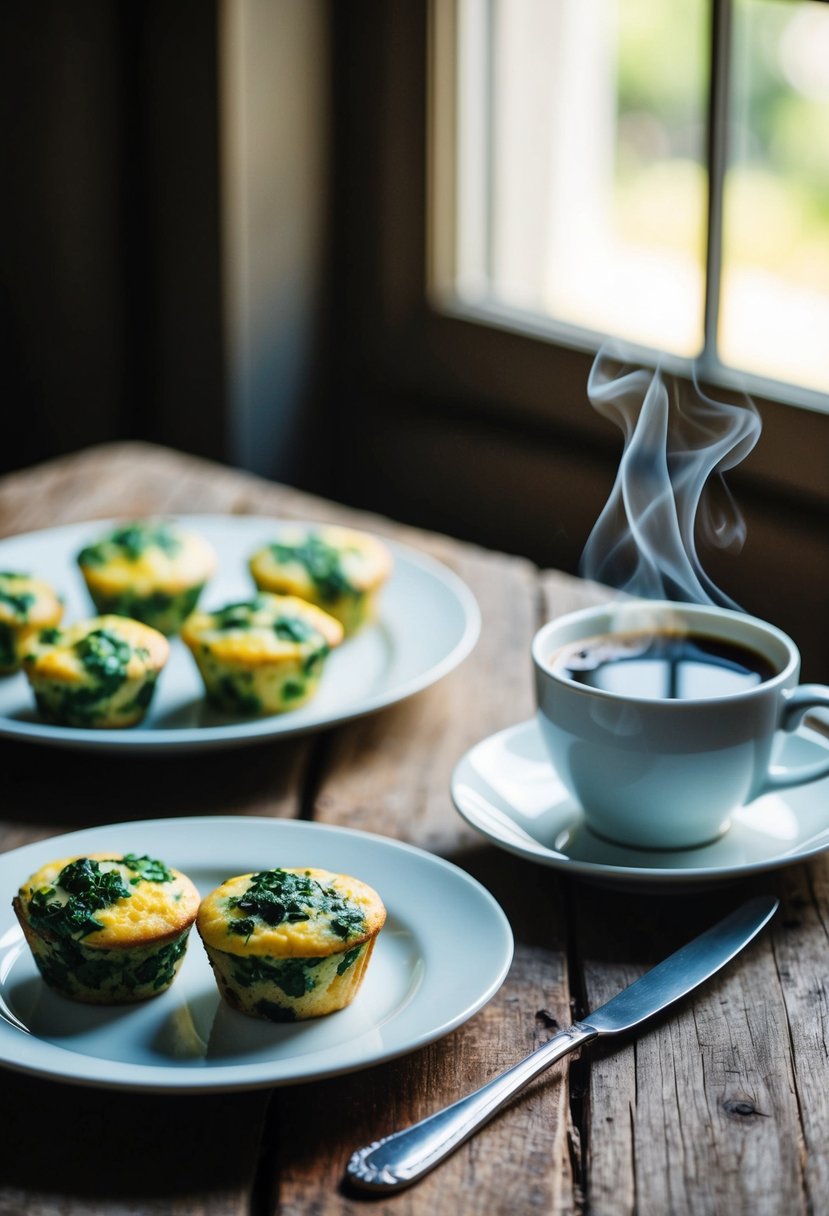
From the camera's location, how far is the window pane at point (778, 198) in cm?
184

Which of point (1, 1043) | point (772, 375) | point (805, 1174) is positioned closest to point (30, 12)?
point (772, 375)

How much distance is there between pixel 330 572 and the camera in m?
1.31

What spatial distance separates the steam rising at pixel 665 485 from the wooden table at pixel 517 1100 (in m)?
0.24

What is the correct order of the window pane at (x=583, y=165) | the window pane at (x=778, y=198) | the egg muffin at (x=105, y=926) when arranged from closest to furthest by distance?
the egg muffin at (x=105, y=926)
the window pane at (x=778, y=198)
the window pane at (x=583, y=165)

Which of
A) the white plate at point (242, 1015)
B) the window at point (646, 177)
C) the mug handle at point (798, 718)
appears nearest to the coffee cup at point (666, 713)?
the mug handle at point (798, 718)

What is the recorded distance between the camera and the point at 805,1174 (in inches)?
26.8

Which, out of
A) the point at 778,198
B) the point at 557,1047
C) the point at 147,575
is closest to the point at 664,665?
the point at 557,1047

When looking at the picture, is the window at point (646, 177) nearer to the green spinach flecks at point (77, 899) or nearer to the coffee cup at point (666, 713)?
the coffee cup at point (666, 713)

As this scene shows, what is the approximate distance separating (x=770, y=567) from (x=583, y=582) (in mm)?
632

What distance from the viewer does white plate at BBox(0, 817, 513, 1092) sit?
2.29 feet

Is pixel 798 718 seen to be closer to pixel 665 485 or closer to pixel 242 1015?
pixel 665 485

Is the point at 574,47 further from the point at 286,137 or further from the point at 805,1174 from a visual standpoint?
the point at 805,1174

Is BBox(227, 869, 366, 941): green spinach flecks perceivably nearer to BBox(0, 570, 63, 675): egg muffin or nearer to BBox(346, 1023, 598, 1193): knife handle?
BBox(346, 1023, 598, 1193): knife handle

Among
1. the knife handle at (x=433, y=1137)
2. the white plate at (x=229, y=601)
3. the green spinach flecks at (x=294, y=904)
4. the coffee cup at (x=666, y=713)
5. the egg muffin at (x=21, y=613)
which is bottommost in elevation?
the white plate at (x=229, y=601)
